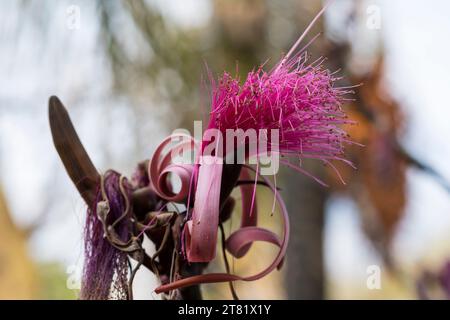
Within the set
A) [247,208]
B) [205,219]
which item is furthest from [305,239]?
[205,219]

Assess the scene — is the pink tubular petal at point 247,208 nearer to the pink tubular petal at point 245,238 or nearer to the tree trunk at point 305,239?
the pink tubular petal at point 245,238

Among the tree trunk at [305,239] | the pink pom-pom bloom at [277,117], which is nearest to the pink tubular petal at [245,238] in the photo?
the pink pom-pom bloom at [277,117]

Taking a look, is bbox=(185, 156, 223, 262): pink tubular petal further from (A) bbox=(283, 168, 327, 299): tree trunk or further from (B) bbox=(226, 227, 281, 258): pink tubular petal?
(A) bbox=(283, 168, 327, 299): tree trunk

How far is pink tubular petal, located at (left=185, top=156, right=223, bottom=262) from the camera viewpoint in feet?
1.75

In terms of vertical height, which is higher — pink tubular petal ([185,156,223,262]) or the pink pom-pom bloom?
the pink pom-pom bloom

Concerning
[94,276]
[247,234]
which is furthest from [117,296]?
[247,234]

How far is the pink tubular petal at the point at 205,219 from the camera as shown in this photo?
1.75 feet

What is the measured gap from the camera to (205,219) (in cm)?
53

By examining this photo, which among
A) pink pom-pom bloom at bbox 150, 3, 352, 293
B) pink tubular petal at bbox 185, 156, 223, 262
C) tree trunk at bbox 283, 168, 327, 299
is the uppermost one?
tree trunk at bbox 283, 168, 327, 299

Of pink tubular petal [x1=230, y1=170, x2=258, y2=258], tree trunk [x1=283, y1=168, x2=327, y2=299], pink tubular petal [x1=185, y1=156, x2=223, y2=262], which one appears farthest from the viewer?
tree trunk [x1=283, y1=168, x2=327, y2=299]

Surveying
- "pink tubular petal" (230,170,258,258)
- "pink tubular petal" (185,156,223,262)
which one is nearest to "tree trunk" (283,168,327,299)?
"pink tubular petal" (230,170,258,258)

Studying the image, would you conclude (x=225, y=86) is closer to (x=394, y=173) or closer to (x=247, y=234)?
(x=247, y=234)

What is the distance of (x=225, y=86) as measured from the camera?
1.94 feet
